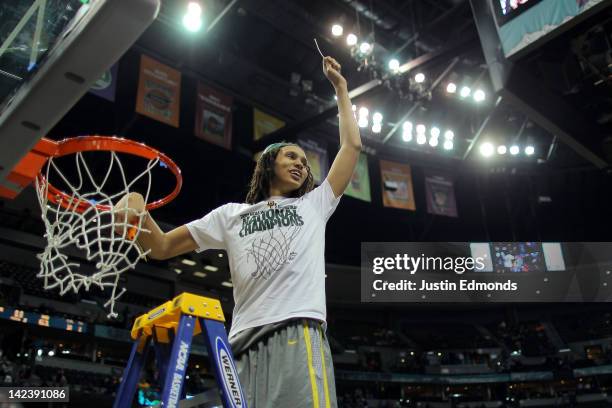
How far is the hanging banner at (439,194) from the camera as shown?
16.3 meters

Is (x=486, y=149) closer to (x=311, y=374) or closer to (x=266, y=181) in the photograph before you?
(x=266, y=181)

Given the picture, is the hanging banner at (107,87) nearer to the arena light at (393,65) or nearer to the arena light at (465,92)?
the arena light at (393,65)

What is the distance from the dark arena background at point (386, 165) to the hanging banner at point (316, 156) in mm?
54

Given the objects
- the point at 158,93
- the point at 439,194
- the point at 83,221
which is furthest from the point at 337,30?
the point at 83,221

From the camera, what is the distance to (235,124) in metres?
14.6

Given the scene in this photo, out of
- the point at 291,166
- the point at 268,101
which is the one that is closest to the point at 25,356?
the point at 268,101

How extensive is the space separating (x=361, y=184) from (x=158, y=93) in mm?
5392

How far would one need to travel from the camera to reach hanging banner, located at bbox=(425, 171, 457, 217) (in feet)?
53.5

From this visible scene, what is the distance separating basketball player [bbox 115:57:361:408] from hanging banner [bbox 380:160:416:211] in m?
13.0

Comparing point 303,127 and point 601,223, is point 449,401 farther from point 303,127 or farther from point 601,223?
point 303,127

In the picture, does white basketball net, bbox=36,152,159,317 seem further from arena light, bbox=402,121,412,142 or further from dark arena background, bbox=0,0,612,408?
arena light, bbox=402,121,412,142

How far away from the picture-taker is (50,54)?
2287 mm

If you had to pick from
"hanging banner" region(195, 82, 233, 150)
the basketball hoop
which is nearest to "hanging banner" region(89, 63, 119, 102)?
"hanging banner" region(195, 82, 233, 150)

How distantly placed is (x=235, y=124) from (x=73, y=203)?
1164 cm
